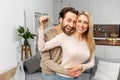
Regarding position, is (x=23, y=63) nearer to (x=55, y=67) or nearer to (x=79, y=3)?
(x=55, y=67)

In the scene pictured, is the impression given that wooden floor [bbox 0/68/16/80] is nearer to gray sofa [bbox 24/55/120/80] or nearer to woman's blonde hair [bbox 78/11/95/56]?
gray sofa [bbox 24/55/120/80]

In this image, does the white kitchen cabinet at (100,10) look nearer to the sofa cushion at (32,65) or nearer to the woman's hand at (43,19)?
the sofa cushion at (32,65)

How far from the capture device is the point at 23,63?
338 cm

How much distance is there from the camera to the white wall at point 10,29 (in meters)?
3.41

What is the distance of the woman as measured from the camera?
115 centimetres

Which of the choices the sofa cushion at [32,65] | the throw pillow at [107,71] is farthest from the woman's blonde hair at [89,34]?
the sofa cushion at [32,65]

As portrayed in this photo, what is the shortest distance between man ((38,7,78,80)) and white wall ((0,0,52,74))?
2355 mm

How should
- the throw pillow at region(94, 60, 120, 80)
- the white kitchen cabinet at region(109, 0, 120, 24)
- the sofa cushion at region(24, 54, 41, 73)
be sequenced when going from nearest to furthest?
the throw pillow at region(94, 60, 120, 80)
the sofa cushion at region(24, 54, 41, 73)
the white kitchen cabinet at region(109, 0, 120, 24)

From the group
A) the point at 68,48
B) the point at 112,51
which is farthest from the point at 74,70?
the point at 112,51

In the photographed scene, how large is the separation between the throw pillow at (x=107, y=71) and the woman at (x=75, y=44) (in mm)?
1857

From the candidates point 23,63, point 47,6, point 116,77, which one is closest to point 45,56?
point 116,77

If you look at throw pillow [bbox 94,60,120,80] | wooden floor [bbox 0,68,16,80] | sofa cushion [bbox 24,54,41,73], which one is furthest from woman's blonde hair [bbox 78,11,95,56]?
wooden floor [bbox 0,68,16,80]

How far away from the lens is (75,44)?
119 cm

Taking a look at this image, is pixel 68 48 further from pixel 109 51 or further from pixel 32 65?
pixel 109 51
